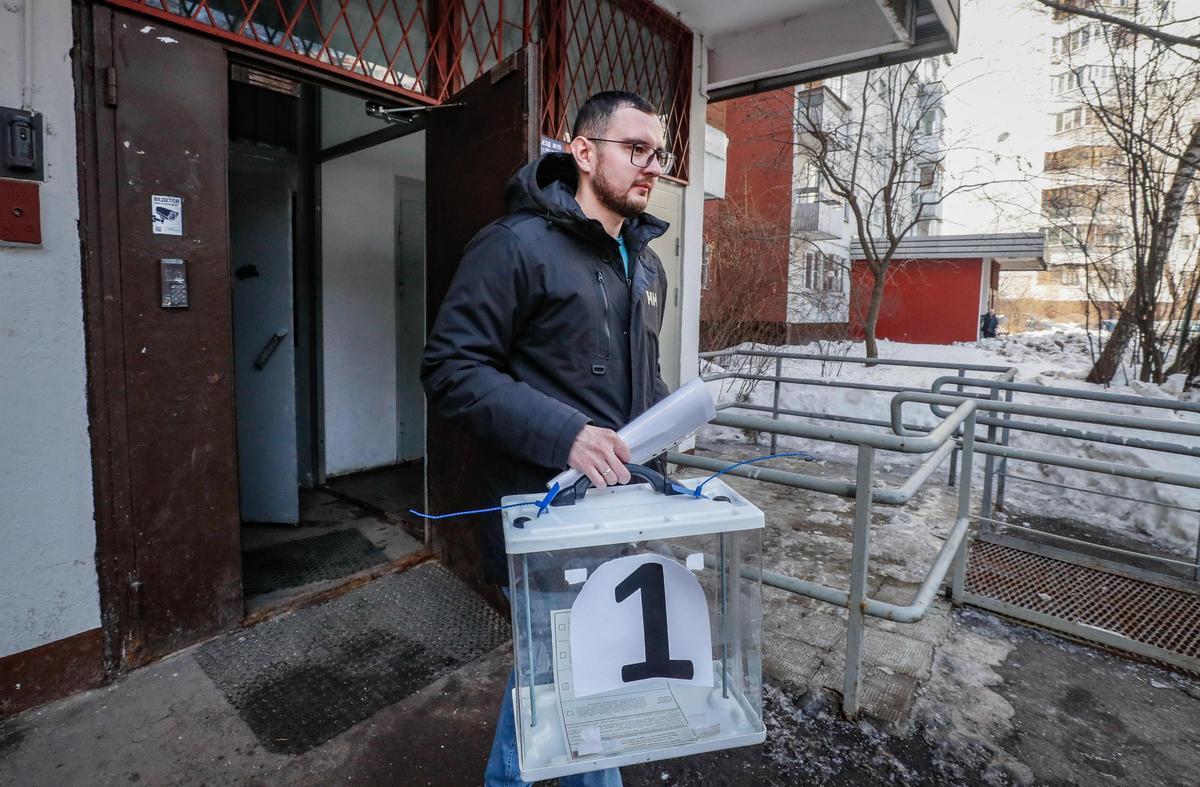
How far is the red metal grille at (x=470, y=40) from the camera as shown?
8.11ft

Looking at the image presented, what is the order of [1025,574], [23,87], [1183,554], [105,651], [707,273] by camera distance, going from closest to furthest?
[23,87] < [105,651] < [1025,574] < [1183,554] < [707,273]

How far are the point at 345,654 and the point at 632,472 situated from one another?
74.9 inches

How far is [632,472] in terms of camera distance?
1.13m

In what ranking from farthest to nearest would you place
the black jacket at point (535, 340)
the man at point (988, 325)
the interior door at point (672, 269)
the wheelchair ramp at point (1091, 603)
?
the man at point (988, 325), the interior door at point (672, 269), the wheelchair ramp at point (1091, 603), the black jacket at point (535, 340)

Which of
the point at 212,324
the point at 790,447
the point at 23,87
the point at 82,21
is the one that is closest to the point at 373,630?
the point at 212,324

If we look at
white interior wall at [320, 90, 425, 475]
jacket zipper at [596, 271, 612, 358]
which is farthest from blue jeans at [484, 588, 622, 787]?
white interior wall at [320, 90, 425, 475]

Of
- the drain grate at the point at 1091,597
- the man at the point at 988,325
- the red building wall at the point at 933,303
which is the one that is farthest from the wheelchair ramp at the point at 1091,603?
the man at the point at 988,325

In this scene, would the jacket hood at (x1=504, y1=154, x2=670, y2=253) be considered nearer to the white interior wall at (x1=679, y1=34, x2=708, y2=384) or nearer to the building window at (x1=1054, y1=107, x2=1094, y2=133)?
the white interior wall at (x1=679, y1=34, x2=708, y2=384)

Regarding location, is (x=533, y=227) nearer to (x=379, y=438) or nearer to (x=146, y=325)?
(x=146, y=325)

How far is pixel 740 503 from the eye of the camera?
3.57 feet

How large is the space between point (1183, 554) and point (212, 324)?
17.1ft

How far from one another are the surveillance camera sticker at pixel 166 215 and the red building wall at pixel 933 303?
1876cm

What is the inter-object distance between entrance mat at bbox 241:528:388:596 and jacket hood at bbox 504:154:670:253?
2352 mm

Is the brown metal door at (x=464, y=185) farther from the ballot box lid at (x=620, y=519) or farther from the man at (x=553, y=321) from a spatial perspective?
the ballot box lid at (x=620, y=519)
